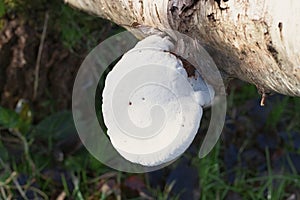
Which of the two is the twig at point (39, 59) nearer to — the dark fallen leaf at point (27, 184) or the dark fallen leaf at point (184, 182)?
the dark fallen leaf at point (27, 184)

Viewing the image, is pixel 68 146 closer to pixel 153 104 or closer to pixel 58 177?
pixel 58 177

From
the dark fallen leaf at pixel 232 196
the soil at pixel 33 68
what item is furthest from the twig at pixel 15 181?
the dark fallen leaf at pixel 232 196

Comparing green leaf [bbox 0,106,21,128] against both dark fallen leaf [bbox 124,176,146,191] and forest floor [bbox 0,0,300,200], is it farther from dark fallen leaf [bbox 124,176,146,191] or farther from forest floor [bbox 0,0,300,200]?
dark fallen leaf [bbox 124,176,146,191]

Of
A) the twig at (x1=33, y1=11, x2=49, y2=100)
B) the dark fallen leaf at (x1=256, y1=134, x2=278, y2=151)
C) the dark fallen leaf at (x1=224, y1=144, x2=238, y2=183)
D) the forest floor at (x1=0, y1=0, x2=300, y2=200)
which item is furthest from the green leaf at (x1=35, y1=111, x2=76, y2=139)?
the dark fallen leaf at (x1=256, y1=134, x2=278, y2=151)

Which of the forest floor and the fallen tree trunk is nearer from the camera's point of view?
the fallen tree trunk

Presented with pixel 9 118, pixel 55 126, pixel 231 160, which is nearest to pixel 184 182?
pixel 231 160

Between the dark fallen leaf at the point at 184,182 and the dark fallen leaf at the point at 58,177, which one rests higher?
the dark fallen leaf at the point at 184,182
